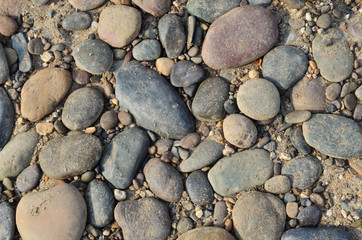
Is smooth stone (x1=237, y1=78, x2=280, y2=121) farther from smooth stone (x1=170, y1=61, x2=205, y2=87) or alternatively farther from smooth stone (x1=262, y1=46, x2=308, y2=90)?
smooth stone (x1=170, y1=61, x2=205, y2=87)

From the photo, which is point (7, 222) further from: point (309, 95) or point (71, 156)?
point (309, 95)

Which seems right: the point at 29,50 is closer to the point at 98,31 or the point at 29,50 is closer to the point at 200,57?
the point at 98,31

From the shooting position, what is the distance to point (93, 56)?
295 cm

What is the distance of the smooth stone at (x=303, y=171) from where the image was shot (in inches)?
109

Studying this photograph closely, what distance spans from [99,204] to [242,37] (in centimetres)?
172

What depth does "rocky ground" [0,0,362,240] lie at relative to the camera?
9.04ft

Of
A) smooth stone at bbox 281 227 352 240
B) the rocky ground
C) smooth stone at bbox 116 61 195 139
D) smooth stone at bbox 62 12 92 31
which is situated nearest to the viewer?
smooth stone at bbox 281 227 352 240

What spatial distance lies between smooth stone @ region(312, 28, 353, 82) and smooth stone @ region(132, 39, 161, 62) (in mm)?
1259

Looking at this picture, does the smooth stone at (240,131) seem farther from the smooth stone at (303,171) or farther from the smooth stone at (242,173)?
the smooth stone at (303,171)

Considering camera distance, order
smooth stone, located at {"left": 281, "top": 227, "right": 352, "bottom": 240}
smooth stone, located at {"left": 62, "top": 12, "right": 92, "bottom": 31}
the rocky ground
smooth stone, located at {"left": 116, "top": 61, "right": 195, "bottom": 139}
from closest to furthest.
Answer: smooth stone, located at {"left": 281, "top": 227, "right": 352, "bottom": 240} < the rocky ground < smooth stone, located at {"left": 116, "top": 61, "right": 195, "bottom": 139} < smooth stone, located at {"left": 62, "top": 12, "right": 92, "bottom": 31}

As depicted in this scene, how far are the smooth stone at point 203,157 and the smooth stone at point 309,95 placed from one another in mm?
695

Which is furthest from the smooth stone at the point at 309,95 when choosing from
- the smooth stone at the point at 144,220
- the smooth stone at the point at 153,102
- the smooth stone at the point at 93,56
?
the smooth stone at the point at 93,56

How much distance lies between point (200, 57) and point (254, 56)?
0.43 meters

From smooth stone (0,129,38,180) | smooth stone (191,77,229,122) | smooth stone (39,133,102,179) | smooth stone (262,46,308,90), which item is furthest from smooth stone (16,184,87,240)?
smooth stone (262,46,308,90)
